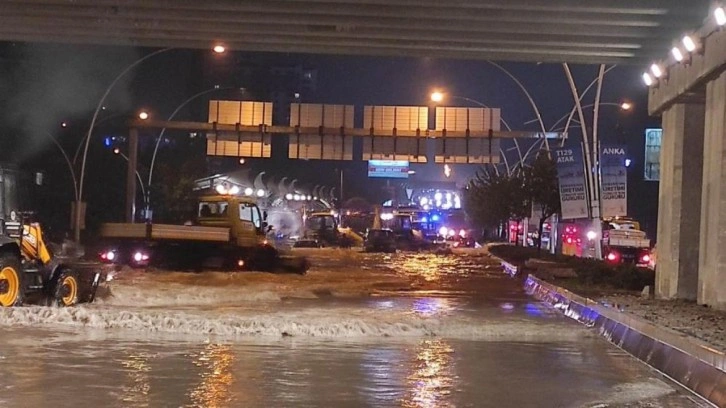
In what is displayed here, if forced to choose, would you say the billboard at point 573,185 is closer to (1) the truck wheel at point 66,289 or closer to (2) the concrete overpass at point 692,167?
(2) the concrete overpass at point 692,167

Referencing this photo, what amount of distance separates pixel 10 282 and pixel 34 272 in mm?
929

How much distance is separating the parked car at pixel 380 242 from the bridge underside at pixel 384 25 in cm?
3654

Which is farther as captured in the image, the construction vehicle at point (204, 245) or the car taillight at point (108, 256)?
the construction vehicle at point (204, 245)

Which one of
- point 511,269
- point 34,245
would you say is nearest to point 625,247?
point 511,269

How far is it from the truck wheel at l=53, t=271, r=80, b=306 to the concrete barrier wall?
1047cm

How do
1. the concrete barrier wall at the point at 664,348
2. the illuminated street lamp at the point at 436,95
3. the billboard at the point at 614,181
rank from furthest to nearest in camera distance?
the illuminated street lamp at the point at 436,95 < the billboard at the point at 614,181 < the concrete barrier wall at the point at 664,348

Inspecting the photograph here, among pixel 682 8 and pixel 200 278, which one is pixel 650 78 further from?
pixel 200 278

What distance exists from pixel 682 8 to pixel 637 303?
6111 mm

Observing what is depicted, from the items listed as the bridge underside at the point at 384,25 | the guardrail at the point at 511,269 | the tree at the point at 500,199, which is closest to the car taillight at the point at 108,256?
the bridge underside at the point at 384,25

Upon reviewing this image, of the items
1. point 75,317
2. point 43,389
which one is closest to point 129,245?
point 75,317

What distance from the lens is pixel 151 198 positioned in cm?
6062

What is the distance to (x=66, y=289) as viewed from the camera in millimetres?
20375

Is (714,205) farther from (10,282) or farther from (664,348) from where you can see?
(10,282)

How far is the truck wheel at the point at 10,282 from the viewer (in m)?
18.7
